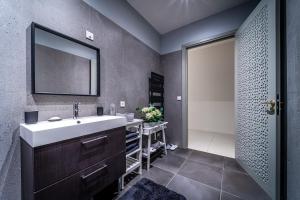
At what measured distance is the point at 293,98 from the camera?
1064mm

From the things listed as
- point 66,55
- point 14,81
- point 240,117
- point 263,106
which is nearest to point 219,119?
point 240,117

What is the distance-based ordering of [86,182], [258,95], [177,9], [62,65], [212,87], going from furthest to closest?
[212,87], [177,9], [258,95], [62,65], [86,182]

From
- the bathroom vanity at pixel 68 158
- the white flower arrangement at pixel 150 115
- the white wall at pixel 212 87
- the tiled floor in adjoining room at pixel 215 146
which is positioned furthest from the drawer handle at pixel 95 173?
the white wall at pixel 212 87

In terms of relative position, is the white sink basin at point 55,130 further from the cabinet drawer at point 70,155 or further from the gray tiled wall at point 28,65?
the gray tiled wall at point 28,65

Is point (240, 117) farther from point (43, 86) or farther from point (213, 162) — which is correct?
point (43, 86)

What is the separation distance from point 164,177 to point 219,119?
301cm

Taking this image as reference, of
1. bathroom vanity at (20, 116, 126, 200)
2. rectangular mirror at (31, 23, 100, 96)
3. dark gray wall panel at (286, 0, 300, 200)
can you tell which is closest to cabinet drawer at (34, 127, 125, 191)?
bathroom vanity at (20, 116, 126, 200)

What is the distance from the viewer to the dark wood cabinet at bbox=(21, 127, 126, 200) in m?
0.79

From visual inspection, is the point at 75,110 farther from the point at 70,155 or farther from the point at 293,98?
the point at 293,98

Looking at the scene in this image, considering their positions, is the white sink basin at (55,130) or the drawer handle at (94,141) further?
the drawer handle at (94,141)

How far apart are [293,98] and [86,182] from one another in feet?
6.08

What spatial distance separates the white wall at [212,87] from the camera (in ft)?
12.3

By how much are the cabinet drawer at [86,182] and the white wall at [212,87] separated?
3.58 m

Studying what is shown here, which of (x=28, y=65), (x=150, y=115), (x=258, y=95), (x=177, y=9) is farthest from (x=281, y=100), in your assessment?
(x=28, y=65)
